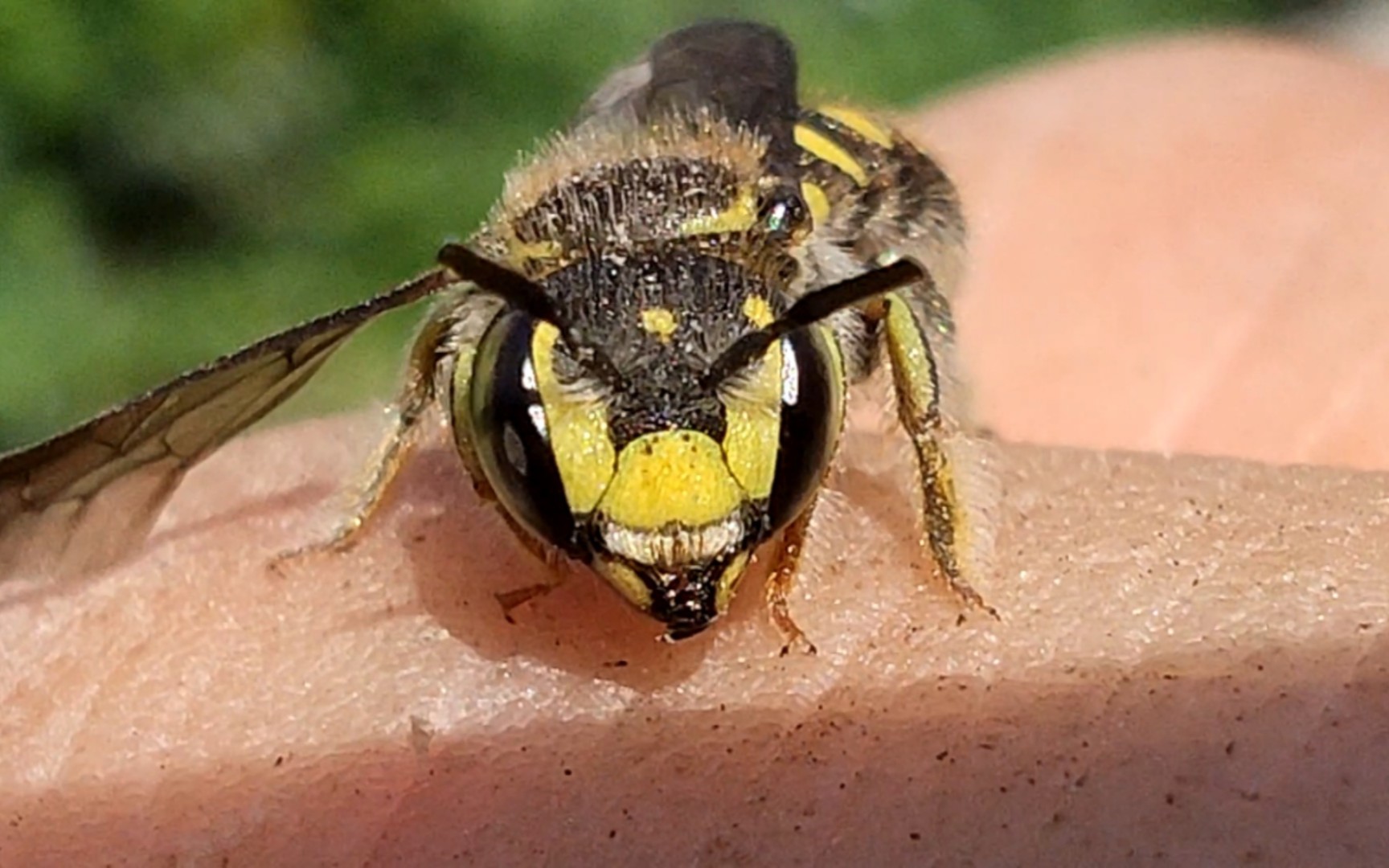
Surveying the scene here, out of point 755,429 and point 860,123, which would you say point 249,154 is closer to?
point 860,123

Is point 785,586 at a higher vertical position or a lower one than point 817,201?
lower

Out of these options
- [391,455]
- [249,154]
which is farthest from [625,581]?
[249,154]

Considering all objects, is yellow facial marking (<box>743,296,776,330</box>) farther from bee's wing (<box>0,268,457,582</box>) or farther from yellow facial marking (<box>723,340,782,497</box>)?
bee's wing (<box>0,268,457,582</box>)

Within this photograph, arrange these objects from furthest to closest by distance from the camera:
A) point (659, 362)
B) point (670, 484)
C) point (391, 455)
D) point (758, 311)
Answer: point (391, 455), point (758, 311), point (659, 362), point (670, 484)

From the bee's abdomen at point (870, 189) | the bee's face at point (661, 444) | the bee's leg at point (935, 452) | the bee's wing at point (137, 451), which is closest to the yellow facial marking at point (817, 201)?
the bee's abdomen at point (870, 189)

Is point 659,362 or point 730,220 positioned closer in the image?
point 659,362

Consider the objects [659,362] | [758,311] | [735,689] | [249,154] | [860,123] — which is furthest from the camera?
[249,154]

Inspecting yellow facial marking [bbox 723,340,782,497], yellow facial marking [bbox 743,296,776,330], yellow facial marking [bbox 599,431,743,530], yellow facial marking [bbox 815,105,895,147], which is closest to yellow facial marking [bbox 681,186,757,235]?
yellow facial marking [bbox 743,296,776,330]

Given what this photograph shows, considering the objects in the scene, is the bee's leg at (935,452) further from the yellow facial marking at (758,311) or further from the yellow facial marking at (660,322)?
the yellow facial marking at (660,322)
